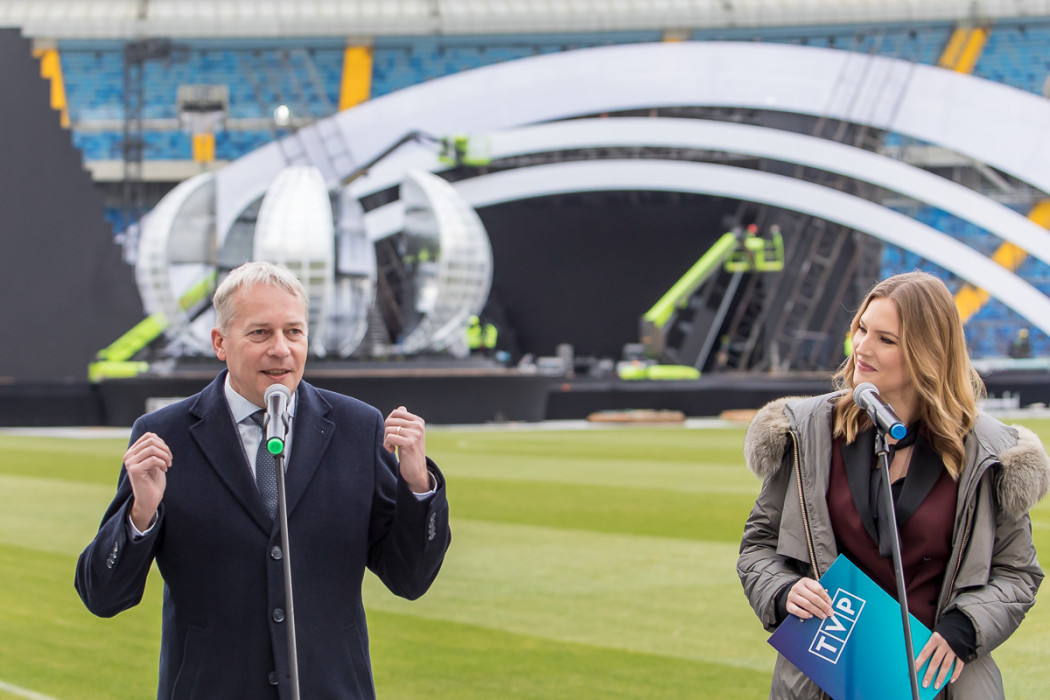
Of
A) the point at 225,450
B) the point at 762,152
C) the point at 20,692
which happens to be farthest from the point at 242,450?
the point at 762,152


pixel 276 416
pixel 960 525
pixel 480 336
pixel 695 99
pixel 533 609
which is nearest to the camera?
pixel 276 416

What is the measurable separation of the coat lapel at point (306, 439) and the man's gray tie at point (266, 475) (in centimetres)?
4

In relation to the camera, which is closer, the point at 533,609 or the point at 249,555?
the point at 249,555

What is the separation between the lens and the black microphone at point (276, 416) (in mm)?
2766

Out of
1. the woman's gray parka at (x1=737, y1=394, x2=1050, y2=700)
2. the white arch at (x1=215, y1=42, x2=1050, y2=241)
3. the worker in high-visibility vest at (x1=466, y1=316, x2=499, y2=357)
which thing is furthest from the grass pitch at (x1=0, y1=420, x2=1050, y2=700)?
the white arch at (x1=215, y1=42, x2=1050, y2=241)

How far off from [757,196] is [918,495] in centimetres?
4114

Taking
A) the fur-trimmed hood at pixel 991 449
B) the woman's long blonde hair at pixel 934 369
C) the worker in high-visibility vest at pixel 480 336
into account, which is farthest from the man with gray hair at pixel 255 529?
the worker in high-visibility vest at pixel 480 336

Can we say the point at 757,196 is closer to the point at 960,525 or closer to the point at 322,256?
the point at 322,256

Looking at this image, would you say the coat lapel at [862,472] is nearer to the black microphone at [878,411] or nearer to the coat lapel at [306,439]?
the black microphone at [878,411]

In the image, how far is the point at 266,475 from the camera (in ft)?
10.2

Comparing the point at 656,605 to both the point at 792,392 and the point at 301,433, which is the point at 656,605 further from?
the point at 792,392

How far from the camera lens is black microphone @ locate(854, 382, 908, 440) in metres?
2.84

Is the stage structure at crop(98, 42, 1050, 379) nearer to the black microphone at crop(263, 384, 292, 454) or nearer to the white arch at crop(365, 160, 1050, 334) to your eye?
the white arch at crop(365, 160, 1050, 334)

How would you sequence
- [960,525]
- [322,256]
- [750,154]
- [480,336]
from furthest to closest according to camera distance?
[480,336] → [750,154] → [322,256] → [960,525]
